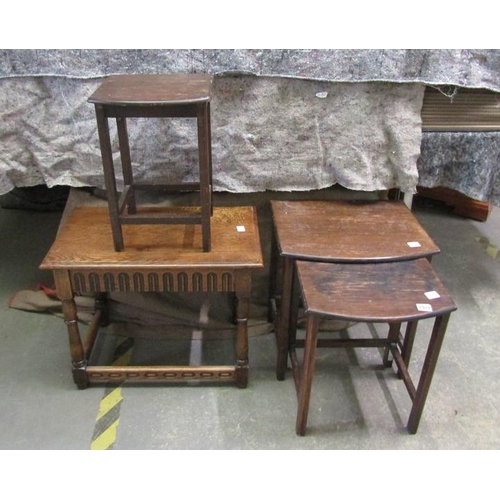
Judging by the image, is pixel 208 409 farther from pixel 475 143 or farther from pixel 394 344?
pixel 475 143

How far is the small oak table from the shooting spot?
1.41m

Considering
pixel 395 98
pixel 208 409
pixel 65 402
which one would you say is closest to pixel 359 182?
pixel 395 98

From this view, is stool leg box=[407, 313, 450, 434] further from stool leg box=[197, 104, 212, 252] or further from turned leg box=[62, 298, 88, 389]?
turned leg box=[62, 298, 88, 389]

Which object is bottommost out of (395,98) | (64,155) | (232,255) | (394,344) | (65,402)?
(65,402)

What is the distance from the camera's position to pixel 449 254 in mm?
2396

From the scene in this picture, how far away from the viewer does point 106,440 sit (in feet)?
4.75

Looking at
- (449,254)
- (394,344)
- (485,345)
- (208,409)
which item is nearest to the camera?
(208,409)

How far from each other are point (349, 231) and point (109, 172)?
0.74 meters

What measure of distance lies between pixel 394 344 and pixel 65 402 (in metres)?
1.11

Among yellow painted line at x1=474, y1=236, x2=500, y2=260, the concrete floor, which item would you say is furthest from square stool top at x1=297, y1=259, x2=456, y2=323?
yellow painted line at x1=474, y1=236, x2=500, y2=260

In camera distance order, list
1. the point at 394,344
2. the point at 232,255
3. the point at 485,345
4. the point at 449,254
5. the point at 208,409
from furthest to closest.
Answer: the point at 449,254 < the point at 485,345 < the point at 394,344 < the point at 208,409 < the point at 232,255

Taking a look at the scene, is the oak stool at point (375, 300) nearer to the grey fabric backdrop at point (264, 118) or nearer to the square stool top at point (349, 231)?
the square stool top at point (349, 231)

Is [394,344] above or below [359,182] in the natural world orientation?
below

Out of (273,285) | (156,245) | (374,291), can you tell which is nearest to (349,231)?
(374,291)
